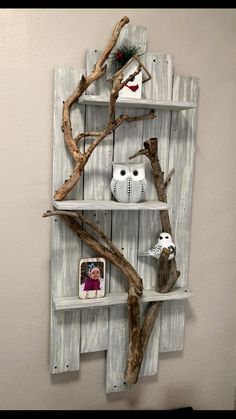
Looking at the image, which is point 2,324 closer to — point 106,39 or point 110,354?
point 110,354

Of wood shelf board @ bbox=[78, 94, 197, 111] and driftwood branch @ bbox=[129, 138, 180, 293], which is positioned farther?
driftwood branch @ bbox=[129, 138, 180, 293]

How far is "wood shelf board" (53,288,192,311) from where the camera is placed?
3.69 feet

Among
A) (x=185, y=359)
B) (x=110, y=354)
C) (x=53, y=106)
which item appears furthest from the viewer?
(x=185, y=359)

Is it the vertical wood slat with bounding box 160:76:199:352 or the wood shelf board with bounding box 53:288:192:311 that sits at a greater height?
the vertical wood slat with bounding box 160:76:199:352

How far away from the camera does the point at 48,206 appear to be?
1168 mm

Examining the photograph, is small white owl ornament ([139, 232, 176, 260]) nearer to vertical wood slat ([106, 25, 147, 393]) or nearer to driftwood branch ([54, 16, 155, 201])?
vertical wood slat ([106, 25, 147, 393])

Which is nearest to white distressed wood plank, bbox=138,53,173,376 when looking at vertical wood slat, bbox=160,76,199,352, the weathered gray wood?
vertical wood slat, bbox=160,76,199,352

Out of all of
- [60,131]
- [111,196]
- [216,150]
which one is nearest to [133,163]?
[111,196]

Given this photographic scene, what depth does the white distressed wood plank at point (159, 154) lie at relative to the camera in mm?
1187

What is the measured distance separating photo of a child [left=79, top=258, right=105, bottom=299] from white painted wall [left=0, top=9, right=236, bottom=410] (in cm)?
12

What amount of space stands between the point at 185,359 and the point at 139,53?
1137mm

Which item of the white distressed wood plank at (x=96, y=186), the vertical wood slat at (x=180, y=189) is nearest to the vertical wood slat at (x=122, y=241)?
the white distressed wood plank at (x=96, y=186)

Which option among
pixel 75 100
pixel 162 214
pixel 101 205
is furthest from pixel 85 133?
pixel 162 214

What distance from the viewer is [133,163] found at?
115 centimetres
